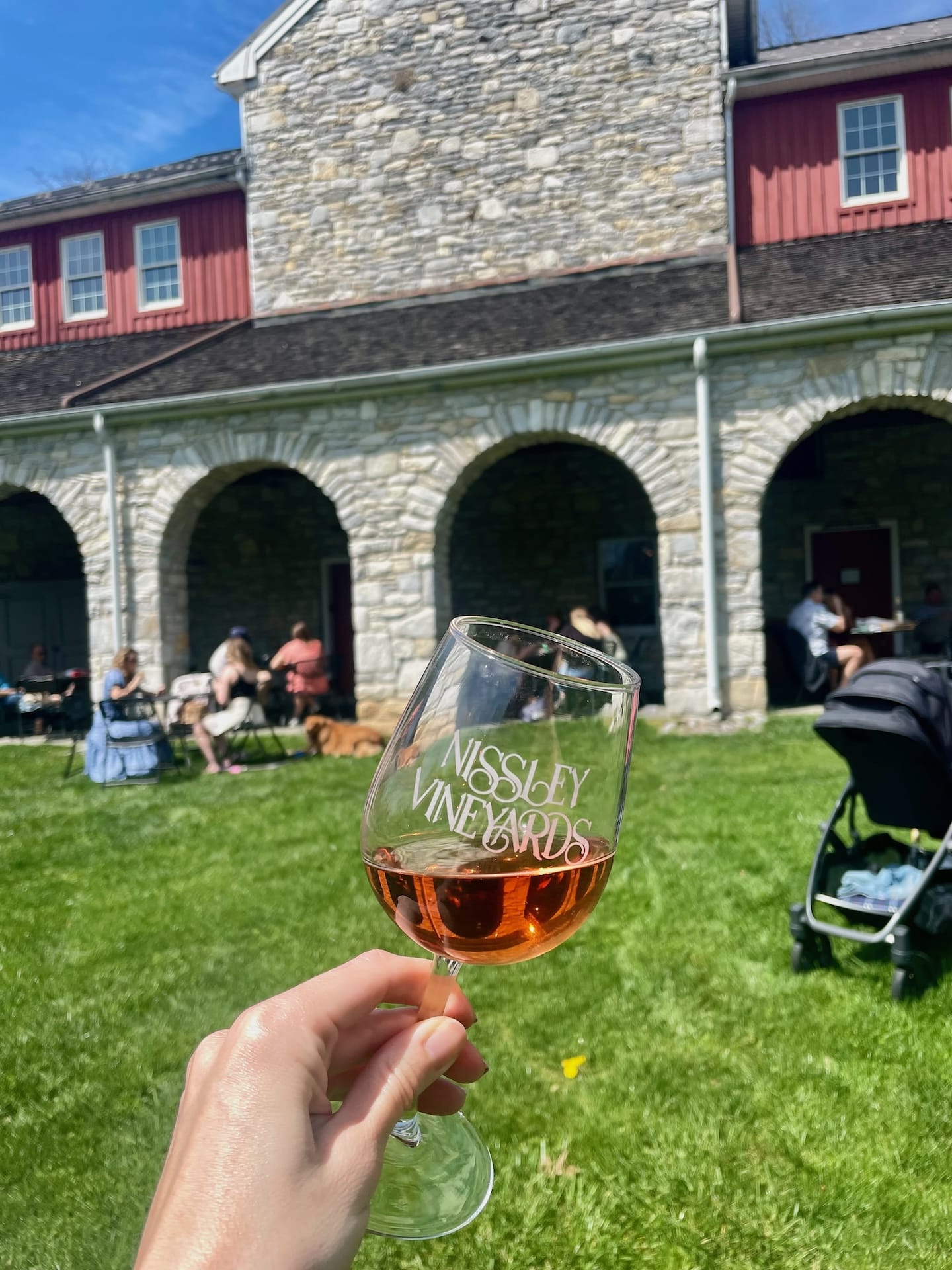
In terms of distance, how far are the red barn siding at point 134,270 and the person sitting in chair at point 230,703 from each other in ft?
25.0

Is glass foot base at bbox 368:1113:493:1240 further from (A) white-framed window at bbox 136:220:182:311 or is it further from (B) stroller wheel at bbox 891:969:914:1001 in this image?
(A) white-framed window at bbox 136:220:182:311

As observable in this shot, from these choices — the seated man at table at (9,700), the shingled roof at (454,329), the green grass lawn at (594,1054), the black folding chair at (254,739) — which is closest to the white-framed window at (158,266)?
the shingled roof at (454,329)

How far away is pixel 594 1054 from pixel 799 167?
1276 cm

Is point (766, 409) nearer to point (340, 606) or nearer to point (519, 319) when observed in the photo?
point (519, 319)

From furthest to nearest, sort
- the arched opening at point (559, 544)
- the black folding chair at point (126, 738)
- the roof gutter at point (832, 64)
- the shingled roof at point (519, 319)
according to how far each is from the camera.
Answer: the arched opening at point (559, 544)
the roof gutter at point (832, 64)
the shingled roof at point (519, 319)
the black folding chair at point (126, 738)

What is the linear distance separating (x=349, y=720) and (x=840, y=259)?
27.6ft

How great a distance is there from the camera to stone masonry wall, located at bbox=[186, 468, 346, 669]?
1548 centimetres

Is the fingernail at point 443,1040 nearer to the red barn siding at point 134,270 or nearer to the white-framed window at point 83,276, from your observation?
the red barn siding at point 134,270

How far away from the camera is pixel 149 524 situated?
1127 centimetres

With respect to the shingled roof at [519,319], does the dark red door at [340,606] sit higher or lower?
lower

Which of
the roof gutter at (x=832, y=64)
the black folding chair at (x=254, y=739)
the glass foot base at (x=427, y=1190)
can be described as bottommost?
the black folding chair at (x=254, y=739)

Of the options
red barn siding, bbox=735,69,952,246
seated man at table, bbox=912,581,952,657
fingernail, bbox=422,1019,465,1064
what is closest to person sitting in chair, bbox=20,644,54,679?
red barn siding, bbox=735,69,952,246

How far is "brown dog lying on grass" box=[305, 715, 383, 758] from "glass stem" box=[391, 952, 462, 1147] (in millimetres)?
→ 7849

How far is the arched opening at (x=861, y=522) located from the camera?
42.7ft
